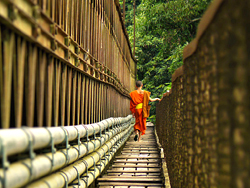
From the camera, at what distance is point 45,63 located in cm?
257

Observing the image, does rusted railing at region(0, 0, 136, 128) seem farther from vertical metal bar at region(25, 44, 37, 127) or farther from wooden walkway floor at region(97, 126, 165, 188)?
wooden walkway floor at region(97, 126, 165, 188)

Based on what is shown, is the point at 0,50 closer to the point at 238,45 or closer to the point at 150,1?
the point at 238,45

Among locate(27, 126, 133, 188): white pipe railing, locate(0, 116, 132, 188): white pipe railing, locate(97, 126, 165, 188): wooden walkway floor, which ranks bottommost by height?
locate(97, 126, 165, 188): wooden walkway floor

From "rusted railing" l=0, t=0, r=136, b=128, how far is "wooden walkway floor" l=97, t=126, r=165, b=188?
1.35 meters

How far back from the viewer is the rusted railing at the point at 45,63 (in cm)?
192

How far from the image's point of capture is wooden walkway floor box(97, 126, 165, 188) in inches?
220

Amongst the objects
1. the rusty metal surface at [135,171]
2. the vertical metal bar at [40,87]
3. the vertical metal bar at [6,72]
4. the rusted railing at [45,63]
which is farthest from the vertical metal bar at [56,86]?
the rusty metal surface at [135,171]

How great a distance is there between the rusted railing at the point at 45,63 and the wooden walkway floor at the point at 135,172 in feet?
4.43

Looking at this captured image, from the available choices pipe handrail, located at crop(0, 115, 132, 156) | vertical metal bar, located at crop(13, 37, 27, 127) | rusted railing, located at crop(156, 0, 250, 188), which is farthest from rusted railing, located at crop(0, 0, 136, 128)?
rusted railing, located at crop(156, 0, 250, 188)

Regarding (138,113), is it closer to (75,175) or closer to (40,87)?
(75,175)

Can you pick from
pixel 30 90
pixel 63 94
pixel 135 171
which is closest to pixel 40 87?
pixel 30 90

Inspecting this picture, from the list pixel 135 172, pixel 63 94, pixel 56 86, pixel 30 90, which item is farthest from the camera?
pixel 135 172

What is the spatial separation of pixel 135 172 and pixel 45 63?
4.34 metres

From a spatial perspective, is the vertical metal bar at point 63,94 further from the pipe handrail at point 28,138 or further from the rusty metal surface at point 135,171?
the rusty metal surface at point 135,171
